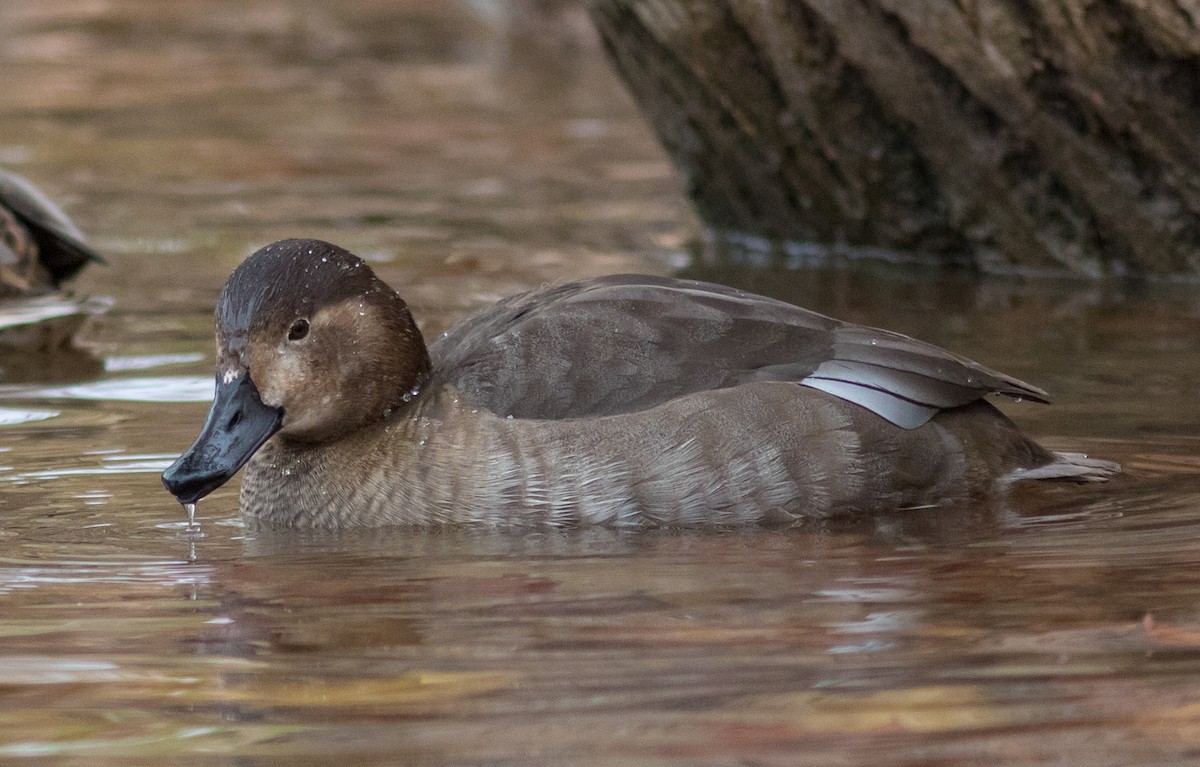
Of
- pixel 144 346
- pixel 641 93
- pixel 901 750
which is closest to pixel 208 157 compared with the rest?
pixel 641 93

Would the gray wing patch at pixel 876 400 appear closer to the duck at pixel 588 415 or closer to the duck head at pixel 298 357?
the duck at pixel 588 415

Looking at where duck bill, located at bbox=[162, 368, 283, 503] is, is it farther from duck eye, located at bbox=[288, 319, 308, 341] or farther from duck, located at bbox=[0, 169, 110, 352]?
duck, located at bbox=[0, 169, 110, 352]

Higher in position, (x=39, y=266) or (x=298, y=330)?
(x=298, y=330)

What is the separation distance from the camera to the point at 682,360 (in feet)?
17.4

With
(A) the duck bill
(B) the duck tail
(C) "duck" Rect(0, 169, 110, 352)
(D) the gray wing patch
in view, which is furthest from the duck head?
(C) "duck" Rect(0, 169, 110, 352)

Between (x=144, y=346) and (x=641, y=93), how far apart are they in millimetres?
3277

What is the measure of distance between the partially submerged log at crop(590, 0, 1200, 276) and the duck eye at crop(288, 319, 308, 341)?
3.59 metres

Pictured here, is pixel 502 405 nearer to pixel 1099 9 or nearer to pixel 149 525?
pixel 149 525

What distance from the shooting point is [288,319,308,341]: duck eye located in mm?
5352

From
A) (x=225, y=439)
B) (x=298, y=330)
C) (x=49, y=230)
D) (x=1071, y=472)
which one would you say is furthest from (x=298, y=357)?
(x=49, y=230)

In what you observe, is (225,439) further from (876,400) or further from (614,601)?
(876,400)

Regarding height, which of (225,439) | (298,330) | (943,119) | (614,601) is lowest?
(614,601)

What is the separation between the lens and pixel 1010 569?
4.69 metres

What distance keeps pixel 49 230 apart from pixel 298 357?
152 inches
